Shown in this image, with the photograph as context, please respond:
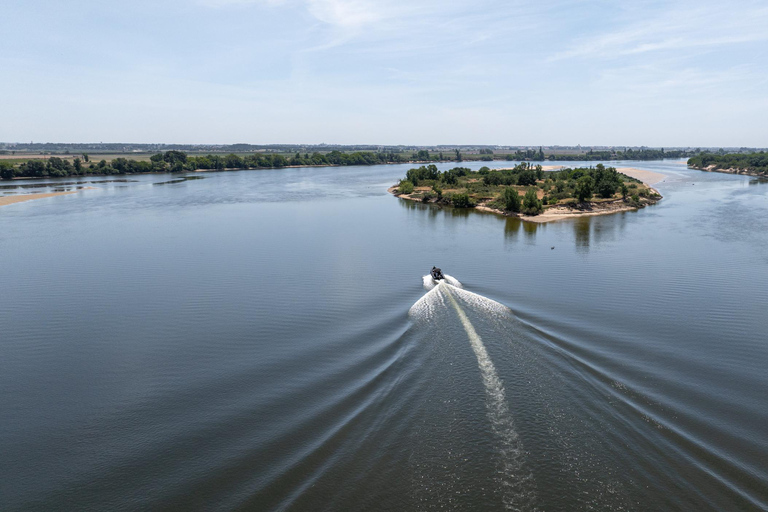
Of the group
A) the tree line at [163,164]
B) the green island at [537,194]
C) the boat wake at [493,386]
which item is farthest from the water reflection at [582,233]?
the tree line at [163,164]

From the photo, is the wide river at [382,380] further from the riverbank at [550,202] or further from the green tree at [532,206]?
the riverbank at [550,202]

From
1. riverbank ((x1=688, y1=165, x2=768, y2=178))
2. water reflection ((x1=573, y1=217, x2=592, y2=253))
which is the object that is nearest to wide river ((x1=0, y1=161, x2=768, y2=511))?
water reflection ((x1=573, y1=217, x2=592, y2=253))

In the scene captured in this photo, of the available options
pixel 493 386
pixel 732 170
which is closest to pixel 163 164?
pixel 493 386

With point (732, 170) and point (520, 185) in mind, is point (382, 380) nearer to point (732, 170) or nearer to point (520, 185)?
point (520, 185)

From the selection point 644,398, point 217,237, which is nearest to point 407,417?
point 644,398

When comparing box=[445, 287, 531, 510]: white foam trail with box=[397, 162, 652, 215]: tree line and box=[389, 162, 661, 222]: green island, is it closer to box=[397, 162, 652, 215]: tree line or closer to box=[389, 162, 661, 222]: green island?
box=[389, 162, 661, 222]: green island

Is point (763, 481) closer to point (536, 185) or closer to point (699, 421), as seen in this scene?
point (699, 421)
